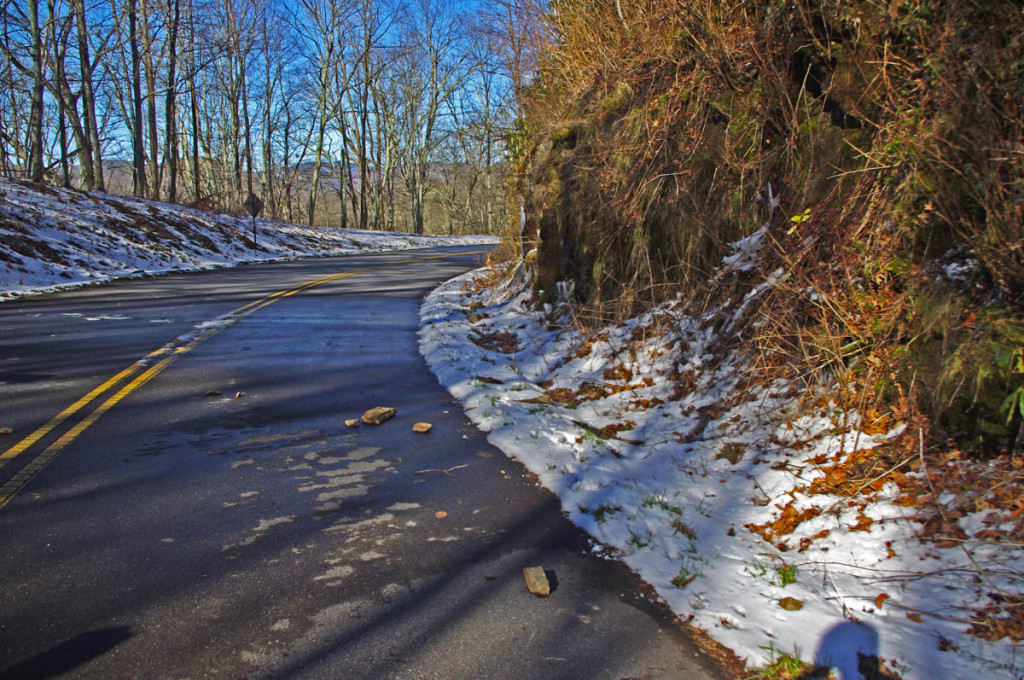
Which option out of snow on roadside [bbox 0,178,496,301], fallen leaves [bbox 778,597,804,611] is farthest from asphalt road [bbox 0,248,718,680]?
snow on roadside [bbox 0,178,496,301]

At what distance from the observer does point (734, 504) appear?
4402 millimetres

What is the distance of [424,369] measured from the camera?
323 inches

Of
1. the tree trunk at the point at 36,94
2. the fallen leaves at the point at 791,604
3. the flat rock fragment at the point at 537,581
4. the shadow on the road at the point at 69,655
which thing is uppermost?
the tree trunk at the point at 36,94

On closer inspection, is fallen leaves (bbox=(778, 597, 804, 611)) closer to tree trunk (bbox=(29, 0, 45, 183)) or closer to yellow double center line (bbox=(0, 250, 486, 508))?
yellow double center line (bbox=(0, 250, 486, 508))

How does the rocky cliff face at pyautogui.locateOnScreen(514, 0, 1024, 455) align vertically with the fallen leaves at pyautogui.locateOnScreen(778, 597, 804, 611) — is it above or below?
above

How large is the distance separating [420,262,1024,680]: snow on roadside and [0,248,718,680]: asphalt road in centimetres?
34

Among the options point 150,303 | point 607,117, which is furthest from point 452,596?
point 150,303

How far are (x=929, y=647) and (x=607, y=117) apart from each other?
7.99 m

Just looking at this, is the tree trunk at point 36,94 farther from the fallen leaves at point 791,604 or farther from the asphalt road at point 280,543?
the fallen leaves at point 791,604

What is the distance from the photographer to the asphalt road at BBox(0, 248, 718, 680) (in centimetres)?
283

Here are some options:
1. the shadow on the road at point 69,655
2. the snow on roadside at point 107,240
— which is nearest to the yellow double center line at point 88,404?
the shadow on the road at point 69,655

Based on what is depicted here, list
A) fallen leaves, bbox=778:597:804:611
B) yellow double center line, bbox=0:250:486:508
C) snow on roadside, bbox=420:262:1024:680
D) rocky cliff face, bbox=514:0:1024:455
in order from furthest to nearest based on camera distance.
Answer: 1. yellow double center line, bbox=0:250:486:508
2. rocky cliff face, bbox=514:0:1024:455
3. fallen leaves, bbox=778:597:804:611
4. snow on roadside, bbox=420:262:1024:680

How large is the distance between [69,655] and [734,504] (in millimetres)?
3752

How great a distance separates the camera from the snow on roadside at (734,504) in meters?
3.00
